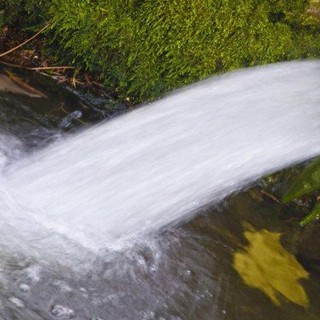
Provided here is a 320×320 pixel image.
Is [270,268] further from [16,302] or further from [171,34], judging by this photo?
[171,34]

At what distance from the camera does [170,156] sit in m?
3.30

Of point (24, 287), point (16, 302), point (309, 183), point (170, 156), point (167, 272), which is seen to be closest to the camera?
point (16, 302)

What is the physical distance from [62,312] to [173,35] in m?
2.44

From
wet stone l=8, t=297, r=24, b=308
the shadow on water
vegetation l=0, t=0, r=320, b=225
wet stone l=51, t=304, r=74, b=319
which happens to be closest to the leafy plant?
the shadow on water

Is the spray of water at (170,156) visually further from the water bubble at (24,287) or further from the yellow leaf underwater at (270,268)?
the water bubble at (24,287)

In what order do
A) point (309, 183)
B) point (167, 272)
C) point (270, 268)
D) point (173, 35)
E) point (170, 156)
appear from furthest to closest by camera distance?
point (173, 35) → point (309, 183) → point (170, 156) → point (270, 268) → point (167, 272)

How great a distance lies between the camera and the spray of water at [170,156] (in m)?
2.79

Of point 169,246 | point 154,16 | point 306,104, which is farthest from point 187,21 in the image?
point 169,246

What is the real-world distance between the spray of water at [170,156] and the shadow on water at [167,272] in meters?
0.15

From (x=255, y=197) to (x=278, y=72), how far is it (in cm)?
89

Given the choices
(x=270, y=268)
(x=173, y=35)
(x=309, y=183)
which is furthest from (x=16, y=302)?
(x=173, y=35)

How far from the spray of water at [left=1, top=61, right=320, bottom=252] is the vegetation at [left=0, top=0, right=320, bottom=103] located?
15cm

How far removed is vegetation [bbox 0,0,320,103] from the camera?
3.85 meters

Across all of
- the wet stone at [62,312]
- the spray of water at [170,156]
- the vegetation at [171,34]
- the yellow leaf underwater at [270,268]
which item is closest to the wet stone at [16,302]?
the wet stone at [62,312]
